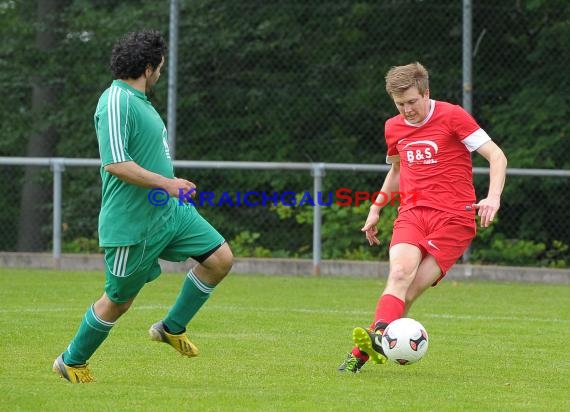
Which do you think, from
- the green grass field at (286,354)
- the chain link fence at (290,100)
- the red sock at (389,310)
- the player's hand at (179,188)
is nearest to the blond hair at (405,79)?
the red sock at (389,310)

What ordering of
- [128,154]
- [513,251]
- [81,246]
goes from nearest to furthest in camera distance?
[128,154] < [513,251] < [81,246]

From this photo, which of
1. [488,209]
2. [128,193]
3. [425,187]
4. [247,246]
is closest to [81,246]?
[247,246]

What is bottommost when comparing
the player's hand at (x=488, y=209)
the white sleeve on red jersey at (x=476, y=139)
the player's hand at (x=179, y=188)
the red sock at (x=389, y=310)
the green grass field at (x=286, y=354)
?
the green grass field at (x=286, y=354)

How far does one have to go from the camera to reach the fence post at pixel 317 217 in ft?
50.9

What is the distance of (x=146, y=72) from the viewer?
23.5 feet

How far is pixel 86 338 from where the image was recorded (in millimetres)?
7102

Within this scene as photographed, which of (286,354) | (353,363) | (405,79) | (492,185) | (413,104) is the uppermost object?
(405,79)

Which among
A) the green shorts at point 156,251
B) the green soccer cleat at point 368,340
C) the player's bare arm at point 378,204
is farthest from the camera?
the player's bare arm at point 378,204

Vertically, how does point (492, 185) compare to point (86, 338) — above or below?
above

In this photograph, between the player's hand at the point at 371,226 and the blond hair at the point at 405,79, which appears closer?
the blond hair at the point at 405,79

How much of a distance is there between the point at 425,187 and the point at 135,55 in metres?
1.94

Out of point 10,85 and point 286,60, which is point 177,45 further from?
point 10,85

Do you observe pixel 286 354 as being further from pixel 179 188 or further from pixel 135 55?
pixel 135 55

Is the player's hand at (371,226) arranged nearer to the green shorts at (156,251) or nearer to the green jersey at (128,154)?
the green shorts at (156,251)
